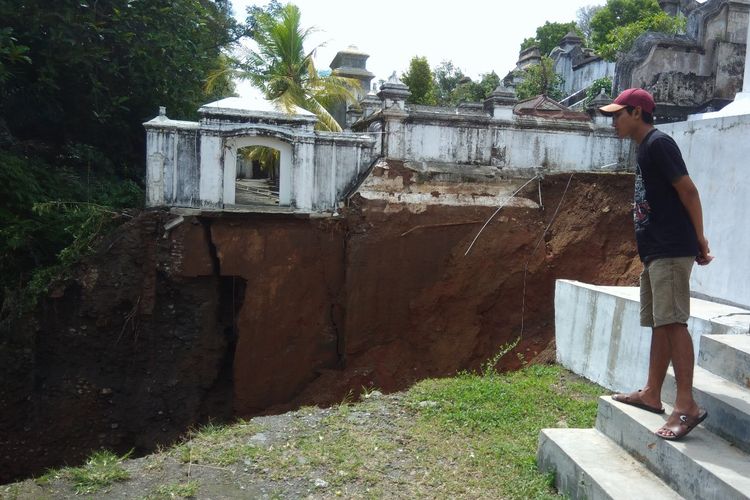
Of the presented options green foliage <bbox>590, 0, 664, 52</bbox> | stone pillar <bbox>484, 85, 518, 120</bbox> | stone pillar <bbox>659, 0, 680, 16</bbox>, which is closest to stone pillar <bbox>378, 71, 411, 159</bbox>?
stone pillar <bbox>484, 85, 518, 120</bbox>

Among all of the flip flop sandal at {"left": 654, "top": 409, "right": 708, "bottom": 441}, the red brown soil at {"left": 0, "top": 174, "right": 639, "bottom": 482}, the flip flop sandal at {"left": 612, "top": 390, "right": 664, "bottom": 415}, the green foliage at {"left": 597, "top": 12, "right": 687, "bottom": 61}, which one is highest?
the green foliage at {"left": 597, "top": 12, "right": 687, "bottom": 61}

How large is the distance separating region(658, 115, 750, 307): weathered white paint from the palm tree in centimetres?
894

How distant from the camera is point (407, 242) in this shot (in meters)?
9.51

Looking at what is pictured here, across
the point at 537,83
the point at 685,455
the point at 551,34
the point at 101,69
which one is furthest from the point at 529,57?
the point at 685,455

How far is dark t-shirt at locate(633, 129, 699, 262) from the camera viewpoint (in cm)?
272

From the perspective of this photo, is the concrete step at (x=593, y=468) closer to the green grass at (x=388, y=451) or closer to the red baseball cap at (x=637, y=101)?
the green grass at (x=388, y=451)

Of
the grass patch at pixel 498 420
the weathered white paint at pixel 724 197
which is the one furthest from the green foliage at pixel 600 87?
the grass patch at pixel 498 420

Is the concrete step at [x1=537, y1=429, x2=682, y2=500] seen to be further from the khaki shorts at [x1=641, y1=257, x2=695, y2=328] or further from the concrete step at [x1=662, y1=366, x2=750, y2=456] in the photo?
the khaki shorts at [x1=641, y1=257, x2=695, y2=328]

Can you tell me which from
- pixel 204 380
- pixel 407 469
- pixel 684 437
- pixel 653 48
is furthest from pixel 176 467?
pixel 653 48

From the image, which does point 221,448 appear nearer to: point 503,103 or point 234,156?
point 234,156

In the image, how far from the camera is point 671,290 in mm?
2750

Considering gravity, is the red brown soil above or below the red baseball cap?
below

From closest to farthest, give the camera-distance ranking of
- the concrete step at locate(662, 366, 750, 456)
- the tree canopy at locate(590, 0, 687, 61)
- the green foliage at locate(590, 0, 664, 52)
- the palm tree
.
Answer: the concrete step at locate(662, 366, 750, 456)
the palm tree
the tree canopy at locate(590, 0, 687, 61)
the green foliage at locate(590, 0, 664, 52)

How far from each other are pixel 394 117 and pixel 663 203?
705 cm
